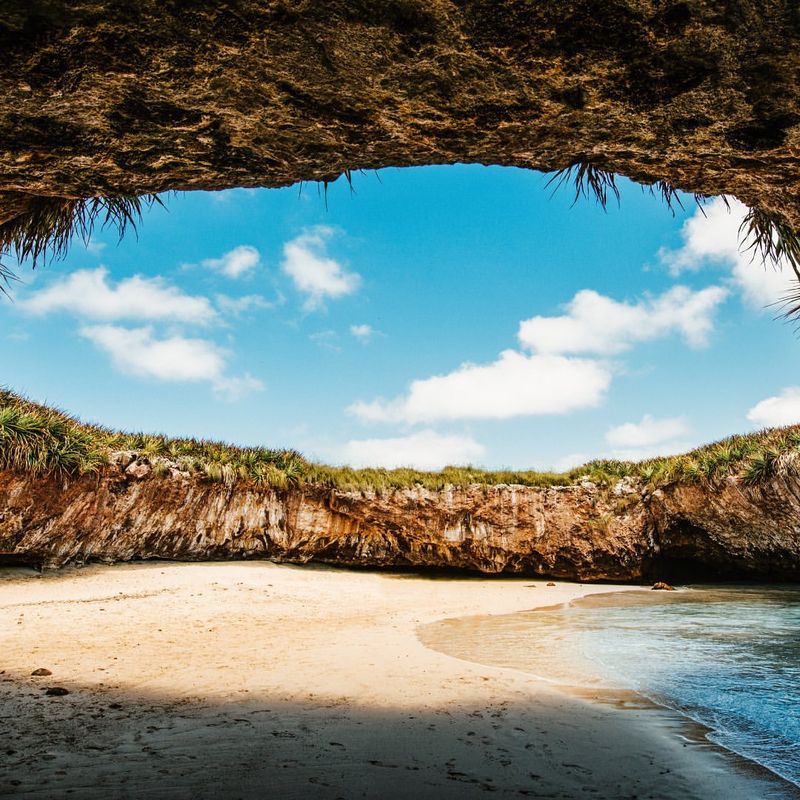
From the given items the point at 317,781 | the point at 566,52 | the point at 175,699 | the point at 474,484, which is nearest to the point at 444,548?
the point at 474,484

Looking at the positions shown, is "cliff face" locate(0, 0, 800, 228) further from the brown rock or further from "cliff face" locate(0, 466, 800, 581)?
"cliff face" locate(0, 466, 800, 581)

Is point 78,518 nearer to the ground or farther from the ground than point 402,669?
farther from the ground

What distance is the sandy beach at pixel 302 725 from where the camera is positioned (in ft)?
7.54

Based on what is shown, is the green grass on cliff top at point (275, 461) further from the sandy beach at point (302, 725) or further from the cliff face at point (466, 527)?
the sandy beach at point (302, 725)

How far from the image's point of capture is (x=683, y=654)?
5.01 m

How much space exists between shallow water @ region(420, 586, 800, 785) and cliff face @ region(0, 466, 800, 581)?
2205mm

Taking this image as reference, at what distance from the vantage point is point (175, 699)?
10.9 feet

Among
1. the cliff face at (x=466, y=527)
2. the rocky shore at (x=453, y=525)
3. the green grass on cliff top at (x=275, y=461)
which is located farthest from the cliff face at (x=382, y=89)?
the cliff face at (x=466, y=527)

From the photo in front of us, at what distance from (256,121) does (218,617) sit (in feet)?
18.7

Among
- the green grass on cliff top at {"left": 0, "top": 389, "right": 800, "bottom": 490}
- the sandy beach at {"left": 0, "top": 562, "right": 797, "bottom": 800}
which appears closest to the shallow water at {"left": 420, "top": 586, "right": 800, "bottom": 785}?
the sandy beach at {"left": 0, "top": 562, "right": 797, "bottom": 800}

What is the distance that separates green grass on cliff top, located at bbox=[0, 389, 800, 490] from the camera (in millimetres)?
8391

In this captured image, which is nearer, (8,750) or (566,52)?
(566,52)

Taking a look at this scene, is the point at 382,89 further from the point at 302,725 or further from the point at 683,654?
the point at 683,654

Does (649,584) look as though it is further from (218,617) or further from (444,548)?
(218,617)
